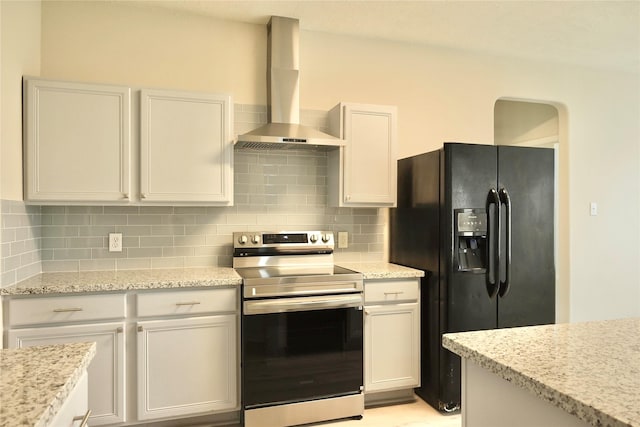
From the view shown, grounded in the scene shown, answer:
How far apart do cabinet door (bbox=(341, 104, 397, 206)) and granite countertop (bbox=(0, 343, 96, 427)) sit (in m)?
2.13

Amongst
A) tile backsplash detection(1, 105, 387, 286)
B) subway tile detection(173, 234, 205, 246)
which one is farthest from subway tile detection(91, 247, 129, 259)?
subway tile detection(173, 234, 205, 246)

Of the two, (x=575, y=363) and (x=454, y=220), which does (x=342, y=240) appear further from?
(x=575, y=363)

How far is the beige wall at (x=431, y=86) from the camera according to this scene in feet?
9.56

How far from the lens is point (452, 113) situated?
12.1 feet

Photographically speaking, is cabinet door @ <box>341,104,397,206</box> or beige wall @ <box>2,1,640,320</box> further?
cabinet door @ <box>341,104,397,206</box>

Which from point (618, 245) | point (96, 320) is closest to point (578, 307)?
point (618, 245)

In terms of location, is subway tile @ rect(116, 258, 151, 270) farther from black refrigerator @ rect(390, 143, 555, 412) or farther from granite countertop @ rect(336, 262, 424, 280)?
black refrigerator @ rect(390, 143, 555, 412)

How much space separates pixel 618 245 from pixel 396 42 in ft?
9.64

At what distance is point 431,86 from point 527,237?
1491 millimetres

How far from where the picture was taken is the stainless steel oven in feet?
8.22

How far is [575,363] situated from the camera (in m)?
1.03

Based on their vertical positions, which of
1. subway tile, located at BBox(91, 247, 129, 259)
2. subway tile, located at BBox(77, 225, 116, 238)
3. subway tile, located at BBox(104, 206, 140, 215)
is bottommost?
subway tile, located at BBox(91, 247, 129, 259)

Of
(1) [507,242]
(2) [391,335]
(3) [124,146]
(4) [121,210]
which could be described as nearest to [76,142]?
(3) [124,146]

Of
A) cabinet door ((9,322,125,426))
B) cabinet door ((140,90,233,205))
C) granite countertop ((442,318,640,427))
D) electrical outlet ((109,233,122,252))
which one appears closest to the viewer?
granite countertop ((442,318,640,427))
